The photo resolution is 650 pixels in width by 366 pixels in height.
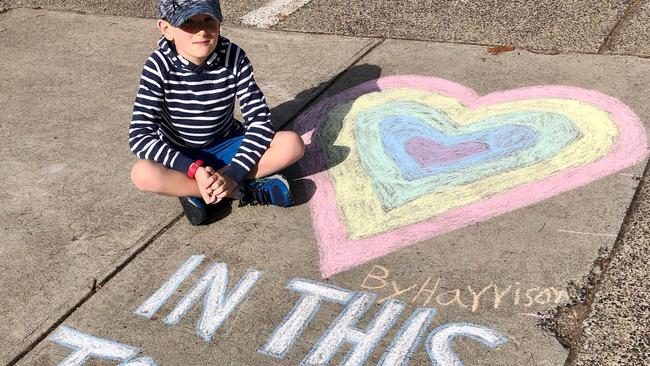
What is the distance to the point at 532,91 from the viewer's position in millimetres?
4141

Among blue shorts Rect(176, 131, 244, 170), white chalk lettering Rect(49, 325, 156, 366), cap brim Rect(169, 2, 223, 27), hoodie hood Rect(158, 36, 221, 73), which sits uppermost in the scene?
cap brim Rect(169, 2, 223, 27)

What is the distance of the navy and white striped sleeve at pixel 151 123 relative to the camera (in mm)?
3369

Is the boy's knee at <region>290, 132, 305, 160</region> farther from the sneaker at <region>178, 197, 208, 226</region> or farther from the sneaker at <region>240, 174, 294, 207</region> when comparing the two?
the sneaker at <region>178, 197, 208, 226</region>

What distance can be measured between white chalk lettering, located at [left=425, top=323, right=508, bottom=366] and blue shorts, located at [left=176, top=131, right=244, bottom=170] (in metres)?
1.41

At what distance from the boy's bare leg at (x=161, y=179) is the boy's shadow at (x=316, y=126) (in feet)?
1.70

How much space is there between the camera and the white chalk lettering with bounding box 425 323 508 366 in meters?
2.57

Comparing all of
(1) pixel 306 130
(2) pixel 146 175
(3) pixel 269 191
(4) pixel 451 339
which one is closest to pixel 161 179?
(2) pixel 146 175

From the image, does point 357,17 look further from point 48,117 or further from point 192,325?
point 192,325

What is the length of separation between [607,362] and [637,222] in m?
0.82

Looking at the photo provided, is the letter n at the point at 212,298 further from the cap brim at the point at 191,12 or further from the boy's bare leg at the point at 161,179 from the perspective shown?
the cap brim at the point at 191,12

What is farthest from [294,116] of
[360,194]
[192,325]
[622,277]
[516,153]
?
[622,277]

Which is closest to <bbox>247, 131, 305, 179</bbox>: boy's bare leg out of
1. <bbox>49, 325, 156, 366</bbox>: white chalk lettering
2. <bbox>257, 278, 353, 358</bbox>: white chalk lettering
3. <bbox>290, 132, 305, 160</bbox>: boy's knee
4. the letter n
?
<bbox>290, 132, 305, 160</bbox>: boy's knee

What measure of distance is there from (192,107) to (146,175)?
389 mm

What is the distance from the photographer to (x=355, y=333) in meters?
2.72
